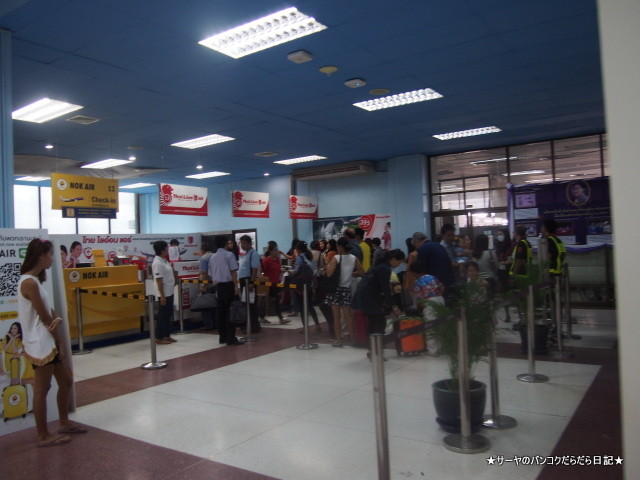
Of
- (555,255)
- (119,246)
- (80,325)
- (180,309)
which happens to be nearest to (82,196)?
(119,246)

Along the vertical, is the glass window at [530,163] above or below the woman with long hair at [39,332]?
above

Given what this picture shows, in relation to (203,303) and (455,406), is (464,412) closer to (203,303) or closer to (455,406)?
(455,406)

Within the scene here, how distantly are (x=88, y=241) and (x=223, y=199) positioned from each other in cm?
732

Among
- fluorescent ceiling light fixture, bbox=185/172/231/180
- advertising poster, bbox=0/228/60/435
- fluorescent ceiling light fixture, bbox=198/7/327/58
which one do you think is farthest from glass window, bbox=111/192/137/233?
advertising poster, bbox=0/228/60/435

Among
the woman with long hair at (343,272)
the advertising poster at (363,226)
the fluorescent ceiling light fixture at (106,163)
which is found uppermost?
the fluorescent ceiling light fixture at (106,163)

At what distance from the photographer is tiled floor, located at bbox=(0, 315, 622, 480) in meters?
3.37

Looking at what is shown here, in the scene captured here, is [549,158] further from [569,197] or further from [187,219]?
[187,219]

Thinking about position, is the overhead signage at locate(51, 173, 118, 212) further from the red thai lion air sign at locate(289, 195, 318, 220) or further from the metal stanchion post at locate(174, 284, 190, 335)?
the red thai lion air sign at locate(289, 195, 318, 220)

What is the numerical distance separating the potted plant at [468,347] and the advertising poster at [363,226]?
987cm

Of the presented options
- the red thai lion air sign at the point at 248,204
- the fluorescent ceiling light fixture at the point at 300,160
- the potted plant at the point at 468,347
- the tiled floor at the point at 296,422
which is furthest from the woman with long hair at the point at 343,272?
the fluorescent ceiling light fixture at the point at 300,160

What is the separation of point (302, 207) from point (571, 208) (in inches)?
277

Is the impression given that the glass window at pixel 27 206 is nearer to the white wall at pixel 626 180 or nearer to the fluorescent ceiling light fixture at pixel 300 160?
the fluorescent ceiling light fixture at pixel 300 160

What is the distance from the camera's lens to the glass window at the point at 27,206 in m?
15.7

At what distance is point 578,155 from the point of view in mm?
12500
